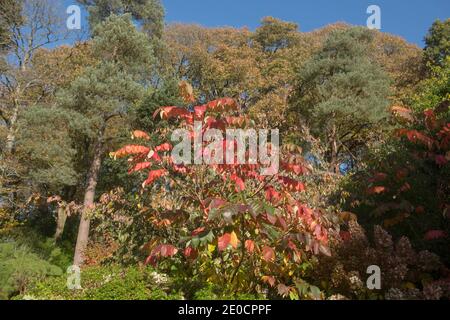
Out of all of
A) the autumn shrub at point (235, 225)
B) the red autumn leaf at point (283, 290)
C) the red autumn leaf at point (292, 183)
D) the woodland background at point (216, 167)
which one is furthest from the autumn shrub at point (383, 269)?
the red autumn leaf at point (292, 183)

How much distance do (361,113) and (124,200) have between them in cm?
1459

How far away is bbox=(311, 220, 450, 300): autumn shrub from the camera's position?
11.9ft

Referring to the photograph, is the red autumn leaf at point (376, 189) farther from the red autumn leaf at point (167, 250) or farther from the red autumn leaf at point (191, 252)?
the red autumn leaf at point (167, 250)

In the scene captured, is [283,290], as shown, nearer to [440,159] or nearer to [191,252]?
[191,252]

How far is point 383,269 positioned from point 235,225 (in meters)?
1.32

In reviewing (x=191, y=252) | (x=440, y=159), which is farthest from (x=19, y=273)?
(x=440, y=159)

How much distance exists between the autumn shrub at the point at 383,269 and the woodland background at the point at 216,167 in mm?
17

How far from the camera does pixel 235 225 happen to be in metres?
3.76

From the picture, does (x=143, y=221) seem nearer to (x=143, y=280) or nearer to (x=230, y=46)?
(x=143, y=280)

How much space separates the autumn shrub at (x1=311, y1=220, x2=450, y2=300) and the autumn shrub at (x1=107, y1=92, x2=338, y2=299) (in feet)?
0.76

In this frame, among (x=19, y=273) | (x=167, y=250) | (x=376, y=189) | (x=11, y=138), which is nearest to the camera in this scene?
(x=167, y=250)

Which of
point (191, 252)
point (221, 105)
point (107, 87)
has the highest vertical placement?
point (107, 87)

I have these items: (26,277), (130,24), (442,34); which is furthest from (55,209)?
(442,34)

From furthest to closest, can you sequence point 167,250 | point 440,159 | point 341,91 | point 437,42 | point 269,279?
point 437,42 < point 341,91 < point 440,159 < point 269,279 < point 167,250
